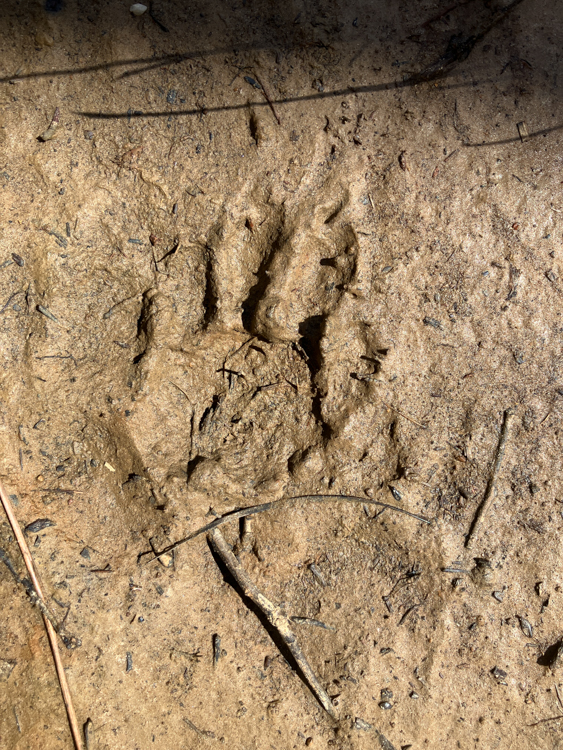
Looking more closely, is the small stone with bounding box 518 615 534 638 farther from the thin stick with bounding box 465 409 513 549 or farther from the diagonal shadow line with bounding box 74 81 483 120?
the diagonal shadow line with bounding box 74 81 483 120

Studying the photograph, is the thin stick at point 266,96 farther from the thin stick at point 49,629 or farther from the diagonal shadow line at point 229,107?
the thin stick at point 49,629

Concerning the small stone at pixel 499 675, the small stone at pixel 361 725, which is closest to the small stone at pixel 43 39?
the small stone at pixel 361 725

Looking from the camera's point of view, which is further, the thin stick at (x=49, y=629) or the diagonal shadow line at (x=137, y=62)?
the diagonal shadow line at (x=137, y=62)

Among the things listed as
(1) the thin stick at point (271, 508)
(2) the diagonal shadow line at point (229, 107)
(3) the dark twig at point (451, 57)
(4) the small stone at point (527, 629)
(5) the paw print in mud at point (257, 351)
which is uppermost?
(3) the dark twig at point (451, 57)

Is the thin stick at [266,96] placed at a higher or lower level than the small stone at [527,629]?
higher

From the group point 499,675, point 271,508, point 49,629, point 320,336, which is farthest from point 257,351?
point 499,675

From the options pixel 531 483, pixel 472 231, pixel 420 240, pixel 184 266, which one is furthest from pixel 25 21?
pixel 531 483

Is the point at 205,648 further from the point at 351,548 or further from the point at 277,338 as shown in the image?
the point at 277,338
